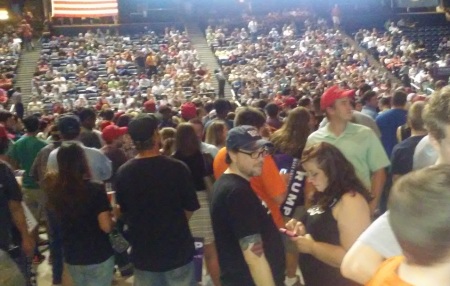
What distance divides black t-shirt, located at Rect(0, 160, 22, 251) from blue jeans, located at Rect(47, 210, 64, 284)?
2.77 feet

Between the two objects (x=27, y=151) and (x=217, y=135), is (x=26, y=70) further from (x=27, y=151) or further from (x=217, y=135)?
(x=217, y=135)

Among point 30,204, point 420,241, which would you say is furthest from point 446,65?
point 420,241

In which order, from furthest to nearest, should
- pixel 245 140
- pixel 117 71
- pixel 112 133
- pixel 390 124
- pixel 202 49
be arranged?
1. pixel 202 49
2. pixel 117 71
3. pixel 390 124
4. pixel 112 133
5. pixel 245 140

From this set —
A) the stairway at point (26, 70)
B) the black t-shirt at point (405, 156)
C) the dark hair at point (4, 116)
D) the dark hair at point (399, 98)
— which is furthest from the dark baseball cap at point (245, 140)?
the stairway at point (26, 70)

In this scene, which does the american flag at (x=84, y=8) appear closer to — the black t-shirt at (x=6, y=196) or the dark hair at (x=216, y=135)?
the dark hair at (x=216, y=135)

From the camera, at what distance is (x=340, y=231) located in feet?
8.91

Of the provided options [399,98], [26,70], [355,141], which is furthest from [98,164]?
[26,70]

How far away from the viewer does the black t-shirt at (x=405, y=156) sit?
4.34 metres

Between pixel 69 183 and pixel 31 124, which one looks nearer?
pixel 69 183

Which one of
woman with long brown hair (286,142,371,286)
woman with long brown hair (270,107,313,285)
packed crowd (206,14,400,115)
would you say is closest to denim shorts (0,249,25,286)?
woman with long brown hair (286,142,371,286)

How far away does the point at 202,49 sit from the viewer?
2419 centimetres

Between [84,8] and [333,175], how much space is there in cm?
1794

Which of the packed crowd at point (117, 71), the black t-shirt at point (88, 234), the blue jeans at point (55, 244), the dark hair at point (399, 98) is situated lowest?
the packed crowd at point (117, 71)

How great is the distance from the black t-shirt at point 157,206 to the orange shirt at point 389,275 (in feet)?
6.17
